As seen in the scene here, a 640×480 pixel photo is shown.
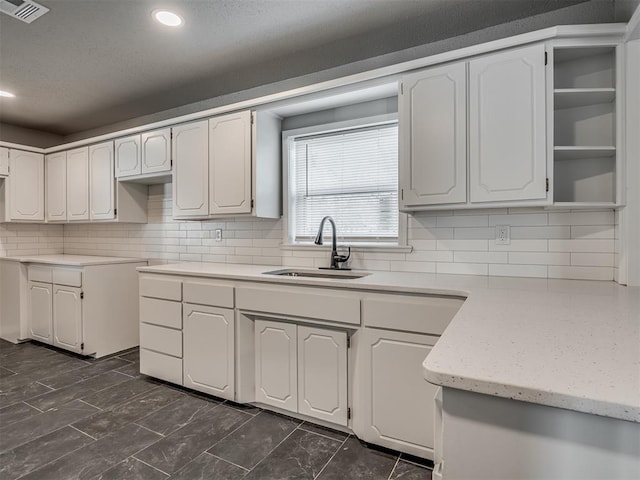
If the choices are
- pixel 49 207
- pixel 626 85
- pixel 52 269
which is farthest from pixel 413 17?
pixel 49 207

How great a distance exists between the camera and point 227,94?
3344 mm

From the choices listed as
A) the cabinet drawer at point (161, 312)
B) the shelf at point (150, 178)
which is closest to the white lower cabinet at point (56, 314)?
the cabinet drawer at point (161, 312)

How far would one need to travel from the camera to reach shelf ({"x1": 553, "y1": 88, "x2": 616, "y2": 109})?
182cm

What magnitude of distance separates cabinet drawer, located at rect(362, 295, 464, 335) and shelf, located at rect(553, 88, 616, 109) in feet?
3.91

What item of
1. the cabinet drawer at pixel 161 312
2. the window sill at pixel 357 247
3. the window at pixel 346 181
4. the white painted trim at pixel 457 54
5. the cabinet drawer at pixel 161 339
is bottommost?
the cabinet drawer at pixel 161 339

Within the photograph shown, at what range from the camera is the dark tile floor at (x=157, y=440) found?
5.92ft

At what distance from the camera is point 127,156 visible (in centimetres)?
350

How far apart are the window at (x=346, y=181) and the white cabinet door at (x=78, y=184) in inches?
94.7

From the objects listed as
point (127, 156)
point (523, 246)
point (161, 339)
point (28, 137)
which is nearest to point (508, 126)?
point (523, 246)

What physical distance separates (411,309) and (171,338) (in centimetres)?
188

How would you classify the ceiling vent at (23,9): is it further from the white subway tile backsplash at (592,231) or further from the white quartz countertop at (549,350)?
the white subway tile backsplash at (592,231)

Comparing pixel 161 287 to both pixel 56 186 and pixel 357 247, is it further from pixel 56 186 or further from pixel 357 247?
pixel 56 186

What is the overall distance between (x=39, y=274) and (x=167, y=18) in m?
3.03

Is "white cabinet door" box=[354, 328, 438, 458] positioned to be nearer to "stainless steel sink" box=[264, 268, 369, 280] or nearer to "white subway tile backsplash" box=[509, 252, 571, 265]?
"stainless steel sink" box=[264, 268, 369, 280]
